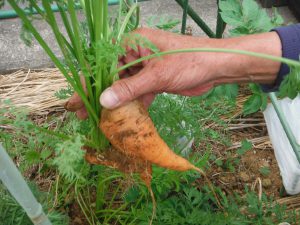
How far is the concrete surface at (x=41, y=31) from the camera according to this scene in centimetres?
231

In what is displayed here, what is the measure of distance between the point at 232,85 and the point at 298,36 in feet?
0.72

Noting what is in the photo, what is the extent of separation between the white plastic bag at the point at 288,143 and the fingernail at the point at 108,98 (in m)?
0.77

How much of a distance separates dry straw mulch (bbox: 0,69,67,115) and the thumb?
907 mm

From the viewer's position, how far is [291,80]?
2.81 ft

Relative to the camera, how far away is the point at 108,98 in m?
1.01

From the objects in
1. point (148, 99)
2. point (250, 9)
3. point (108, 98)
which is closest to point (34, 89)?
point (148, 99)

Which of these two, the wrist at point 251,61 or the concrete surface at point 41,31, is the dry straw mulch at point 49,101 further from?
the wrist at point 251,61

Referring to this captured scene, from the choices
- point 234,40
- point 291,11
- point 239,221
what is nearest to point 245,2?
point 234,40

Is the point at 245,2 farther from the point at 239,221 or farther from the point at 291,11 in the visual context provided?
the point at 291,11

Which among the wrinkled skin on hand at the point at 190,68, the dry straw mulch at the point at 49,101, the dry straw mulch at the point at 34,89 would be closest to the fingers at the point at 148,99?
the wrinkled skin on hand at the point at 190,68

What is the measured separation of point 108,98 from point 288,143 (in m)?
0.81

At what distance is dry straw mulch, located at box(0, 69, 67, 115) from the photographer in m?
1.90

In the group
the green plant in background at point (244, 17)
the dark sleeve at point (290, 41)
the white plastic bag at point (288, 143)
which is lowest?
the white plastic bag at point (288, 143)

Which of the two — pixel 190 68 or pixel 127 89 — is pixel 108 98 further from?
pixel 190 68
